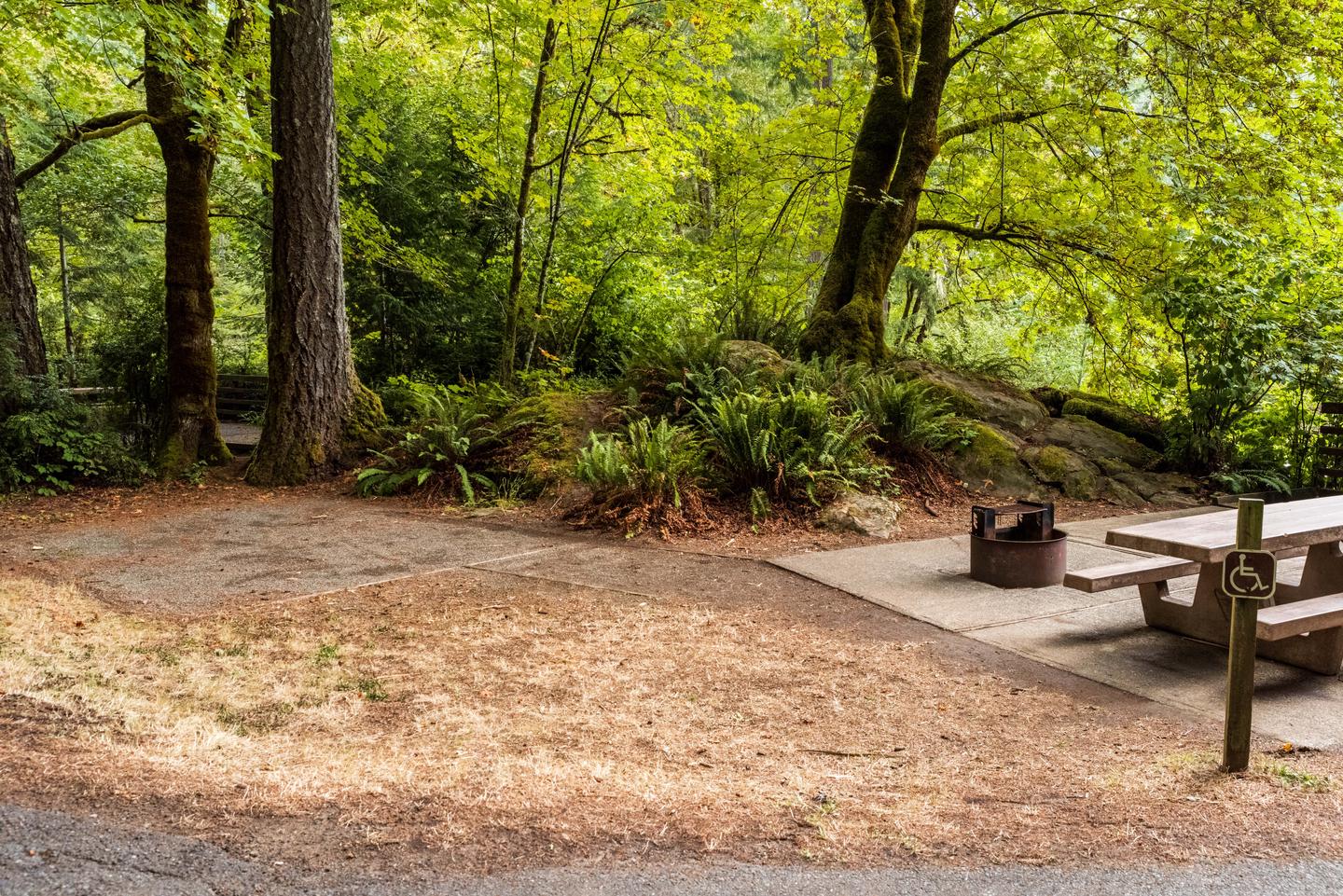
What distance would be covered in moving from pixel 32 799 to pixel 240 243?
14050 millimetres

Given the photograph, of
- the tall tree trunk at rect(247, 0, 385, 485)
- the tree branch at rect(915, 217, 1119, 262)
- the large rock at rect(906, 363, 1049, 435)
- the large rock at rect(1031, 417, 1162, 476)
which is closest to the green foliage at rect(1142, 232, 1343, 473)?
the large rock at rect(1031, 417, 1162, 476)

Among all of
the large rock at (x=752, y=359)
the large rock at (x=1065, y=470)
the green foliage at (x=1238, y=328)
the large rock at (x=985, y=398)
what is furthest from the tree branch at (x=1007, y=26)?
the large rock at (x=1065, y=470)

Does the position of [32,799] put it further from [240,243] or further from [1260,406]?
[240,243]

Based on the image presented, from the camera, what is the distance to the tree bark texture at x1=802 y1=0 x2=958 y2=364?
1102 centimetres

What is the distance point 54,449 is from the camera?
9359 mm

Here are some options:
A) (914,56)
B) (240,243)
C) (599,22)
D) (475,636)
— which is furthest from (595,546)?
(240,243)

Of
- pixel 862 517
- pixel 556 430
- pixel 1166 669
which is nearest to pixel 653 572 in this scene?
pixel 862 517

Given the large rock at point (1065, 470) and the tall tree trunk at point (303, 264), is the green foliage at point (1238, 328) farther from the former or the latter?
the tall tree trunk at point (303, 264)

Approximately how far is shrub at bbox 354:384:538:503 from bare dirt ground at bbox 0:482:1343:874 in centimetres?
343

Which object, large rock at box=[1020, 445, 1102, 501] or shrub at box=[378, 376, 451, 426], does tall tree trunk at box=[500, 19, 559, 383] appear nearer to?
shrub at box=[378, 376, 451, 426]

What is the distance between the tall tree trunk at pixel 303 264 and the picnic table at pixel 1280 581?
8.29 m

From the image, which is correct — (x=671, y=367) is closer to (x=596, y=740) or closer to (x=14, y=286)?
(x=596, y=740)

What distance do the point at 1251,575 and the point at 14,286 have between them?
1165 centimetres

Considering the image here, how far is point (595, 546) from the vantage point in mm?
7113
